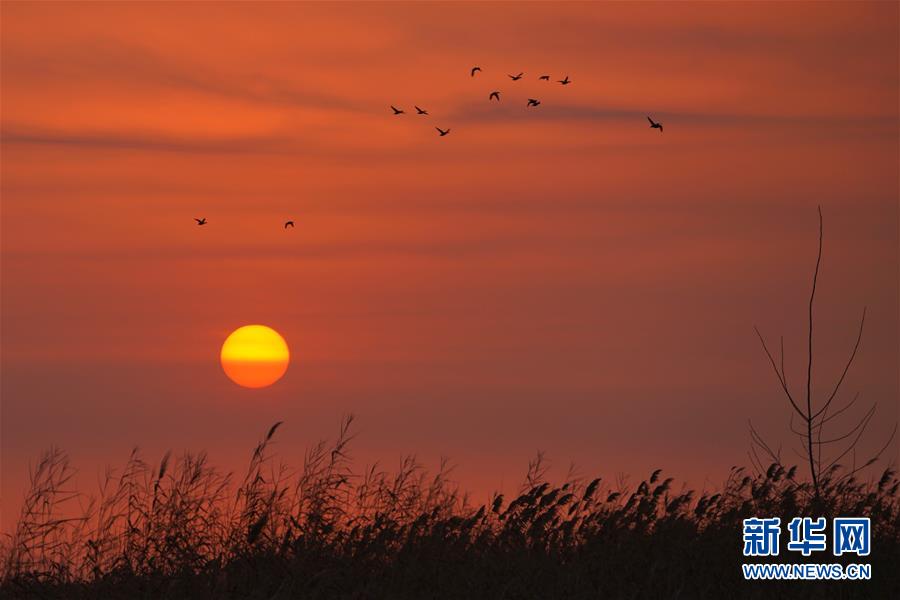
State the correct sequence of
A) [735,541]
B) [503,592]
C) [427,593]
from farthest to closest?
[735,541] < [427,593] < [503,592]

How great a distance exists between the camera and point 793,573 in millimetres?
10750

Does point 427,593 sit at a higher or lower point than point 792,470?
lower

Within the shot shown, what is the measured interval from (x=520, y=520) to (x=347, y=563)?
2.27 meters

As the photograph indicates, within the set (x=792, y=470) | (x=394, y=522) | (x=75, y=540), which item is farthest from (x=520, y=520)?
(x=75, y=540)

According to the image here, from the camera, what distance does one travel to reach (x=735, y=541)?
1174cm

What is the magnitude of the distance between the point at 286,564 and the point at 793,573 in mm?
4619

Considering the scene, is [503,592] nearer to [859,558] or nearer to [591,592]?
[591,592]

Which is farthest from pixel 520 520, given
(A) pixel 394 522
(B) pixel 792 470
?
(B) pixel 792 470

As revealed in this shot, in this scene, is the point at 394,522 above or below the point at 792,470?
below

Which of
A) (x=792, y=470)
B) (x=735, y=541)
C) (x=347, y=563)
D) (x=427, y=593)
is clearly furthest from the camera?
(x=792, y=470)

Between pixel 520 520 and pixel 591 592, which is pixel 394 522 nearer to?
pixel 520 520

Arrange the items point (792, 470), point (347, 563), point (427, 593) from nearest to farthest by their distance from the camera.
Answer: point (427, 593) < point (347, 563) < point (792, 470)

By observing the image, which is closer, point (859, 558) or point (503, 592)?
point (503, 592)

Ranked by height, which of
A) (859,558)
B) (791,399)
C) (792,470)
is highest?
(791,399)
